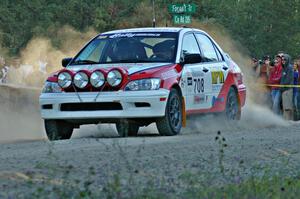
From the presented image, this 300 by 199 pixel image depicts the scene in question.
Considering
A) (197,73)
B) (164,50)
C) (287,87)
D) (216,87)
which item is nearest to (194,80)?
(197,73)

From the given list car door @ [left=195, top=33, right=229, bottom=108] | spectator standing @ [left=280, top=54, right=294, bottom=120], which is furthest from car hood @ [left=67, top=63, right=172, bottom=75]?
spectator standing @ [left=280, top=54, right=294, bottom=120]

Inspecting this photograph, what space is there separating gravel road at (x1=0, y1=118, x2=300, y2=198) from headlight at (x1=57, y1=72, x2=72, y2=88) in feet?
3.84

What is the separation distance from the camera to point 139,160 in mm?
9125

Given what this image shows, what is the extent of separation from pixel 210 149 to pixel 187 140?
138 cm

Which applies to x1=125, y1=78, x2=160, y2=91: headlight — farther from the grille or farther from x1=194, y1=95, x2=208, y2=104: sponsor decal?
x1=194, y1=95, x2=208, y2=104: sponsor decal

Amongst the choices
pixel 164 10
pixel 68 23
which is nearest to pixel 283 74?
pixel 164 10

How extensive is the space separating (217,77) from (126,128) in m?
2.85

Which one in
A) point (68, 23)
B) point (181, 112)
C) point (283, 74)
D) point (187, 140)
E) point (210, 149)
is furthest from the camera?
point (68, 23)

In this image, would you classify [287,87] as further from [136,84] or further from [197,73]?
[136,84]

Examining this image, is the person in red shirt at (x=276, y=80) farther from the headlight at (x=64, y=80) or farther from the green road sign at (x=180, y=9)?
the headlight at (x=64, y=80)

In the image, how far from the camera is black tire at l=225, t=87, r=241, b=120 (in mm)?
15344

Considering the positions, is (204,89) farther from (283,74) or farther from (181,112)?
(283,74)

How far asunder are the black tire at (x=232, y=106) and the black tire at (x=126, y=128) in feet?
6.35

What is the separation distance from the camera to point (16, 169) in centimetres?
826
